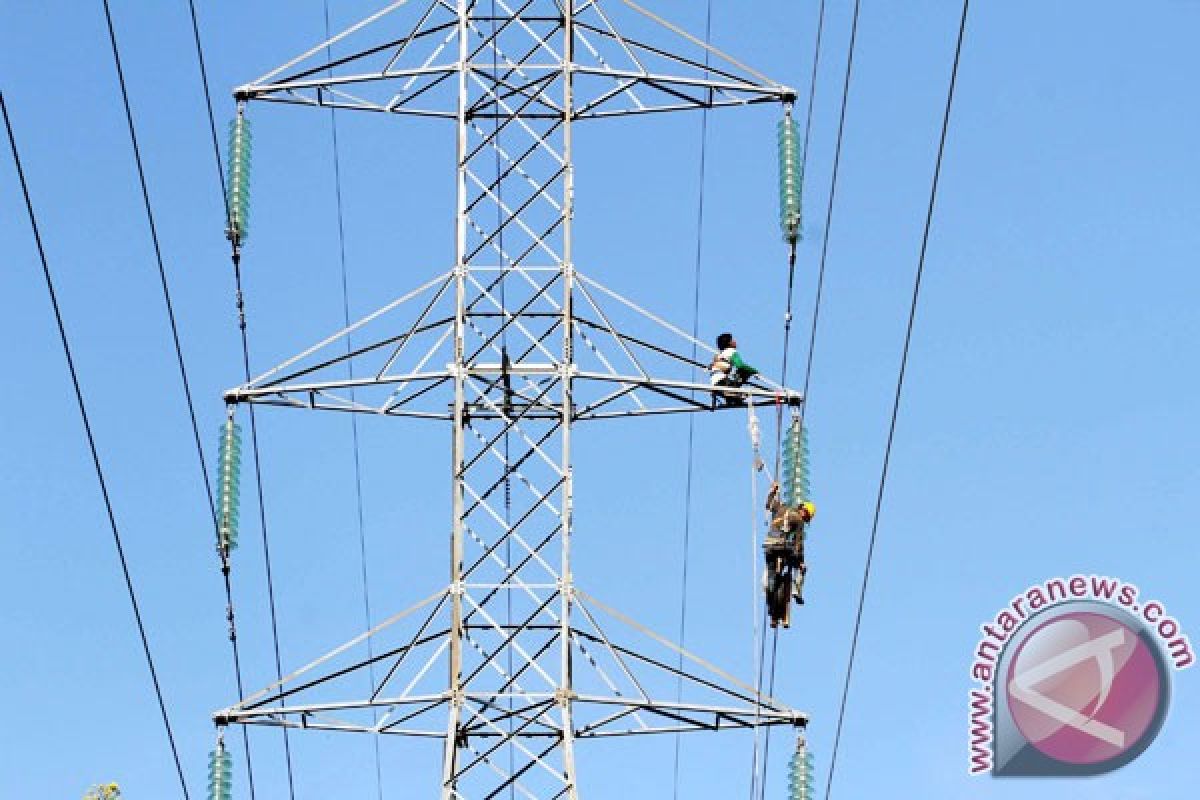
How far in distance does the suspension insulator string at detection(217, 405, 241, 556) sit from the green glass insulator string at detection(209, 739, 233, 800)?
257 centimetres

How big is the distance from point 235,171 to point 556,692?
9.06 meters

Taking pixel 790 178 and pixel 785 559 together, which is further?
pixel 790 178

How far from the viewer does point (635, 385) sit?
1639 inches

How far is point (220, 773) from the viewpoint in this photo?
40.8 m

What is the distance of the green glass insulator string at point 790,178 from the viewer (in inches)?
1700

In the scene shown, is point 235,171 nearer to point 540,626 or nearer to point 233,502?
point 233,502

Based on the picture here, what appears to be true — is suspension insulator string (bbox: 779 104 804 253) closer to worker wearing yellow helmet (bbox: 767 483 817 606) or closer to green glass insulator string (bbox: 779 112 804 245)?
green glass insulator string (bbox: 779 112 804 245)

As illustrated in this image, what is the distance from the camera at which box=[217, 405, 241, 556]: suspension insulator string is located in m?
42.0

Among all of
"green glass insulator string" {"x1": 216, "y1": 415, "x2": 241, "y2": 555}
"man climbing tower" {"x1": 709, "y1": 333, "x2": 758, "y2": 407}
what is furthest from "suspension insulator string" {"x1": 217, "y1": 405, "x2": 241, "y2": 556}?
"man climbing tower" {"x1": 709, "y1": 333, "x2": 758, "y2": 407}

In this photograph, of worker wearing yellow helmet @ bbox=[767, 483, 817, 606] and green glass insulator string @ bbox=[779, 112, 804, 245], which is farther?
green glass insulator string @ bbox=[779, 112, 804, 245]

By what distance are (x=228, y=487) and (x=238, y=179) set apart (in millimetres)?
4697

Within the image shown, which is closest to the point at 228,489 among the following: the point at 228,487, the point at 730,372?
the point at 228,487

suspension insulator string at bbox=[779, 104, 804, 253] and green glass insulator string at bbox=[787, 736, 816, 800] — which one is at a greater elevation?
suspension insulator string at bbox=[779, 104, 804, 253]

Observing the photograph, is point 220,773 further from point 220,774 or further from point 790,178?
point 790,178
